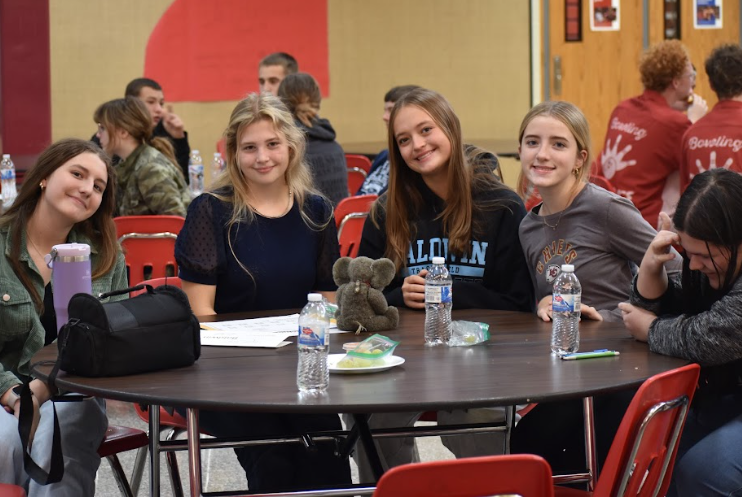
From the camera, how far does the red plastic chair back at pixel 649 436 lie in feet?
6.12

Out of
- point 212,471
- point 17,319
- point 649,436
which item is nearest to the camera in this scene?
point 649,436

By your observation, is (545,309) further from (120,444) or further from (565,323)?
(120,444)

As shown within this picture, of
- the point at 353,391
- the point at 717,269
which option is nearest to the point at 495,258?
the point at 717,269

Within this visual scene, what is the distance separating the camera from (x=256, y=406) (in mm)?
1860

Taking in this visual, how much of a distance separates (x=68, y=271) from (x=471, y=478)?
4.57ft

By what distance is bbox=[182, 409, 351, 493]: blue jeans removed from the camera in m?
2.62

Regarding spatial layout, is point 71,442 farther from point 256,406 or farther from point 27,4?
point 27,4

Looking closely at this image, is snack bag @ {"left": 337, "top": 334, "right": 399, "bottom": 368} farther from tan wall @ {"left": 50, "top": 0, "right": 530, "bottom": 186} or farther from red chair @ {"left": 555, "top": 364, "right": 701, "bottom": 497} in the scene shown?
tan wall @ {"left": 50, "top": 0, "right": 530, "bottom": 186}

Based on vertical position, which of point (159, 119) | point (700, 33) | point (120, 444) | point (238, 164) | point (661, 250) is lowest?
point (120, 444)

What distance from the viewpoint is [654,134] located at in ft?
17.1

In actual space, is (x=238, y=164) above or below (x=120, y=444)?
above

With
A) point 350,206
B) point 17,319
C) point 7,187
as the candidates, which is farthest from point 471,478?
point 7,187

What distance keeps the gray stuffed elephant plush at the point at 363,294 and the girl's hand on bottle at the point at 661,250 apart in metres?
0.62

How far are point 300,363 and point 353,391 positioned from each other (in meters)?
0.12
